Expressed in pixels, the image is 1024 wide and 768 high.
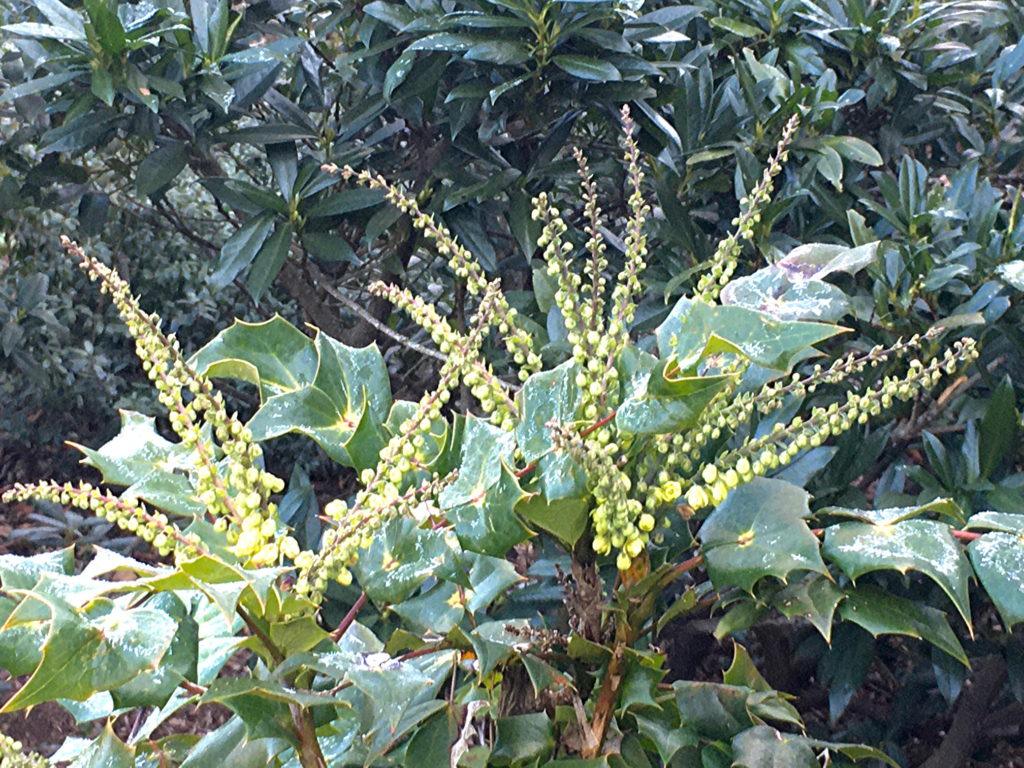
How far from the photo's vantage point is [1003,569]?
31.5 inches

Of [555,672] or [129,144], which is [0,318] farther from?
[555,672]

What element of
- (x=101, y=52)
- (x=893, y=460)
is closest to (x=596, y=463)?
(x=893, y=460)

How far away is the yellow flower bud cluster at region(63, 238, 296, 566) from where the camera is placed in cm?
Answer: 81

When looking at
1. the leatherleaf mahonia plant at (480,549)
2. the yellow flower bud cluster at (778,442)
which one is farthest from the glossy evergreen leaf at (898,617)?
the yellow flower bud cluster at (778,442)

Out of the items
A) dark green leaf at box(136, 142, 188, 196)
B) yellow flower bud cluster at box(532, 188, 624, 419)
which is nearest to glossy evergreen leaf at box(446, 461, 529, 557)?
yellow flower bud cluster at box(532, 188, 624, 419)

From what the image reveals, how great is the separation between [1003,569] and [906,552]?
0.08m

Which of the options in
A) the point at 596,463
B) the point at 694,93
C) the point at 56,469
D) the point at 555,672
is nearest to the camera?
the point at 596,463

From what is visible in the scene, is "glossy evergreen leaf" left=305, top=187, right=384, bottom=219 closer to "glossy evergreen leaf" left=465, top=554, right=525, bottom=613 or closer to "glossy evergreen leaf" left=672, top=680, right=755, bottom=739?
"glossy evergreen leaf" left=465, top=554, right=525, bottom=613

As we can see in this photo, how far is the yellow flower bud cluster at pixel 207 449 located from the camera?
2.67ft

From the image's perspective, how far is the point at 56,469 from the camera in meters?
3.56

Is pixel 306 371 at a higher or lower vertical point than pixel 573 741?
higher

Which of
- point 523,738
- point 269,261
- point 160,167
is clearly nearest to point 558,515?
point 523,738

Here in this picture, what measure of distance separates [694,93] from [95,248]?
201 centimetres

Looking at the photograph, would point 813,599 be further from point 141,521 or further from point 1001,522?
point 141,521
